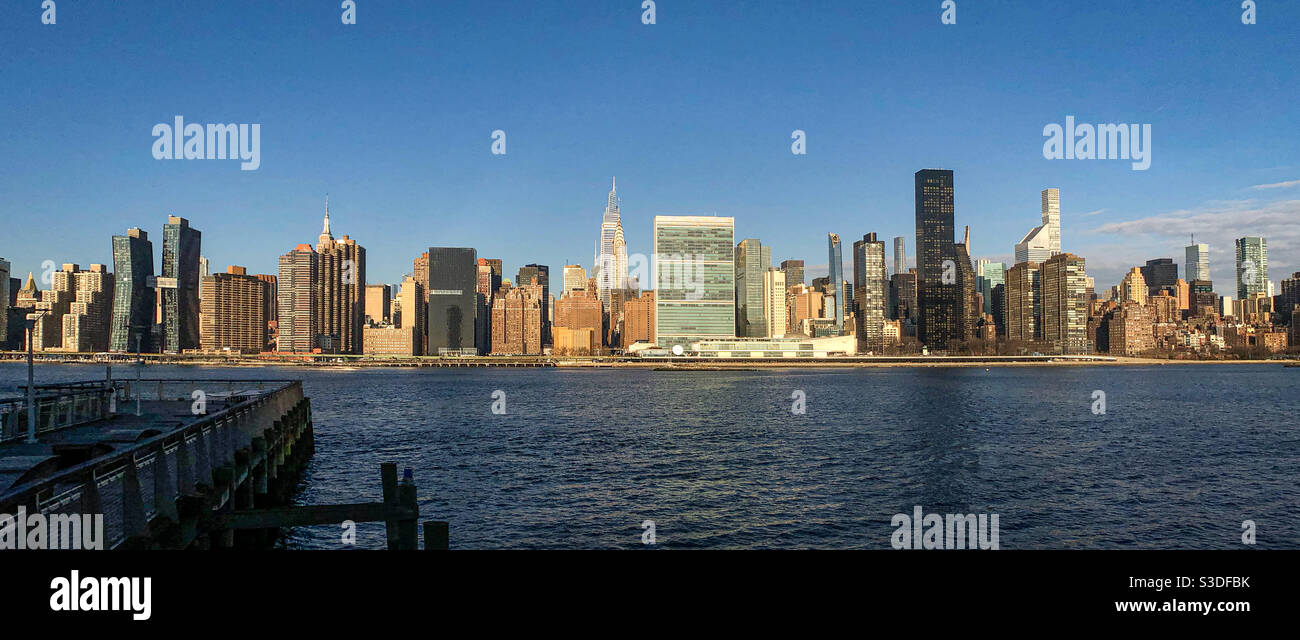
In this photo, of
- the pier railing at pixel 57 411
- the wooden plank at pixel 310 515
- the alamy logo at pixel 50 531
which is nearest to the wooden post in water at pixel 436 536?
the wooden plank at pixel 310 515

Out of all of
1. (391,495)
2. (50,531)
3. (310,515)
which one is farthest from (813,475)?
(50,531)

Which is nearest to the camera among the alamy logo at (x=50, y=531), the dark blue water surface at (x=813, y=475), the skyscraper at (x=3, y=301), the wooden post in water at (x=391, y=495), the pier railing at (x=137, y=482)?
the alamy logo at (x=50, y=531)

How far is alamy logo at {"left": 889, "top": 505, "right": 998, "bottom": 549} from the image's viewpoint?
25.0 metres

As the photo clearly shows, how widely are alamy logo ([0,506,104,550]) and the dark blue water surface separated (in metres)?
14.4

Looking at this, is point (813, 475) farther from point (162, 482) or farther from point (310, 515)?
point (162, 482)

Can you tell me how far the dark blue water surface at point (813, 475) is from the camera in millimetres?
27391

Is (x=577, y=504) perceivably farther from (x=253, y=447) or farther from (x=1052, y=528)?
(x=1052, y=528)

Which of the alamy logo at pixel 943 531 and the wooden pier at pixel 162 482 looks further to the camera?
the alamy logo at pixel 943 531

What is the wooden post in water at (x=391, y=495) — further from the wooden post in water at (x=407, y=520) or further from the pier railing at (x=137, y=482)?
the pier railing at (x=137, y=482)
